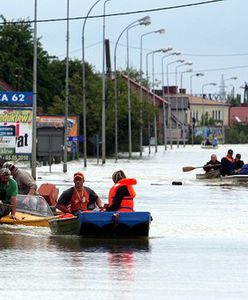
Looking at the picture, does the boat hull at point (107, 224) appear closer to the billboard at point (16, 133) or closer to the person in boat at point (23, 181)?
the person in boat at point (23, 181)

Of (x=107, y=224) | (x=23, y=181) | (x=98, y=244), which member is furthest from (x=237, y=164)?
(x=98, y=244)

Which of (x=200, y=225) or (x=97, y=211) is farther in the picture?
(x=200, y=225)

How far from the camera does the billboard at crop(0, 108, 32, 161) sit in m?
64.6

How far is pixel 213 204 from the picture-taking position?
37.9 m

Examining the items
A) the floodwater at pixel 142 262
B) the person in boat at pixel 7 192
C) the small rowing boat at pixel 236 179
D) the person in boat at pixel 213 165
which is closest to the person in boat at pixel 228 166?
the small rowing boat at pixel 236 179

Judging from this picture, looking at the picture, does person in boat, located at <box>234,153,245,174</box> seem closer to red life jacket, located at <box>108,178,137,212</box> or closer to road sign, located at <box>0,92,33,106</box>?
road sign, located at <box>0,92,33,106</box>

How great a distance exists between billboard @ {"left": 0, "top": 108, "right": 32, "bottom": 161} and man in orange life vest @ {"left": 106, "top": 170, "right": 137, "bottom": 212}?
133 feet

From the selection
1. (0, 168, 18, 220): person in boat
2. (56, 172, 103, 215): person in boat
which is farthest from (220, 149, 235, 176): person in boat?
(56, 172, 103, 215): person in boat

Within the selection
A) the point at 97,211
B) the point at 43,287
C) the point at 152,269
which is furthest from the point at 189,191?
the point at 43,287

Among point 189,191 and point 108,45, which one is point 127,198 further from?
point 108,45

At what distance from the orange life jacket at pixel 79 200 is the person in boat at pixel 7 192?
1.24 m

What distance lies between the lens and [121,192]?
79.5ft

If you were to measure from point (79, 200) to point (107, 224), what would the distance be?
126cm

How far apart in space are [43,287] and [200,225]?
43.5ft
